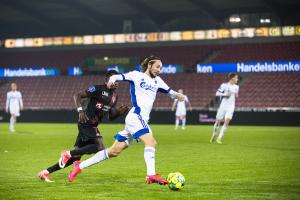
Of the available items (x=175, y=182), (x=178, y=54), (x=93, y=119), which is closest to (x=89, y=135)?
(x=93, y=119)

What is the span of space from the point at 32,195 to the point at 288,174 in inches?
206

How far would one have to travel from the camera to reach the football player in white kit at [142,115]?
10.2 meters

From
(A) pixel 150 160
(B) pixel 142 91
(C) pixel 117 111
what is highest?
(B) pixel 142 91

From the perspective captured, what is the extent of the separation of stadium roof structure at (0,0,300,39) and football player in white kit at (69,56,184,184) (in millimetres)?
35763

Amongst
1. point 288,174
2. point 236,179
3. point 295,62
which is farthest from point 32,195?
point 295,62

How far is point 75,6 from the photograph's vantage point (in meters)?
50.7

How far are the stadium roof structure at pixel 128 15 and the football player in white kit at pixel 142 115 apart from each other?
3576 centimetres

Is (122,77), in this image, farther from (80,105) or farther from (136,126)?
(80,105)

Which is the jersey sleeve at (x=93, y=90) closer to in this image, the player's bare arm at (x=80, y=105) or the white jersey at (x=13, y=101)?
the player's bare arm at (x=80, y=105)

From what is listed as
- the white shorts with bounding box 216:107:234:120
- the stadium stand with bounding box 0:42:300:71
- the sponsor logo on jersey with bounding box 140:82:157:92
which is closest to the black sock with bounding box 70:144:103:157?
the sponsor logo on jersey with bounding box 140:82:157:92

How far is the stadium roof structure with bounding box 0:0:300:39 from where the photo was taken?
46625 mm

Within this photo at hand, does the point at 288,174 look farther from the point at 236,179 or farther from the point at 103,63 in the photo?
the point at 103,63

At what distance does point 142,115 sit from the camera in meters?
10.4

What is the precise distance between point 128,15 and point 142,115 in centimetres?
4320
